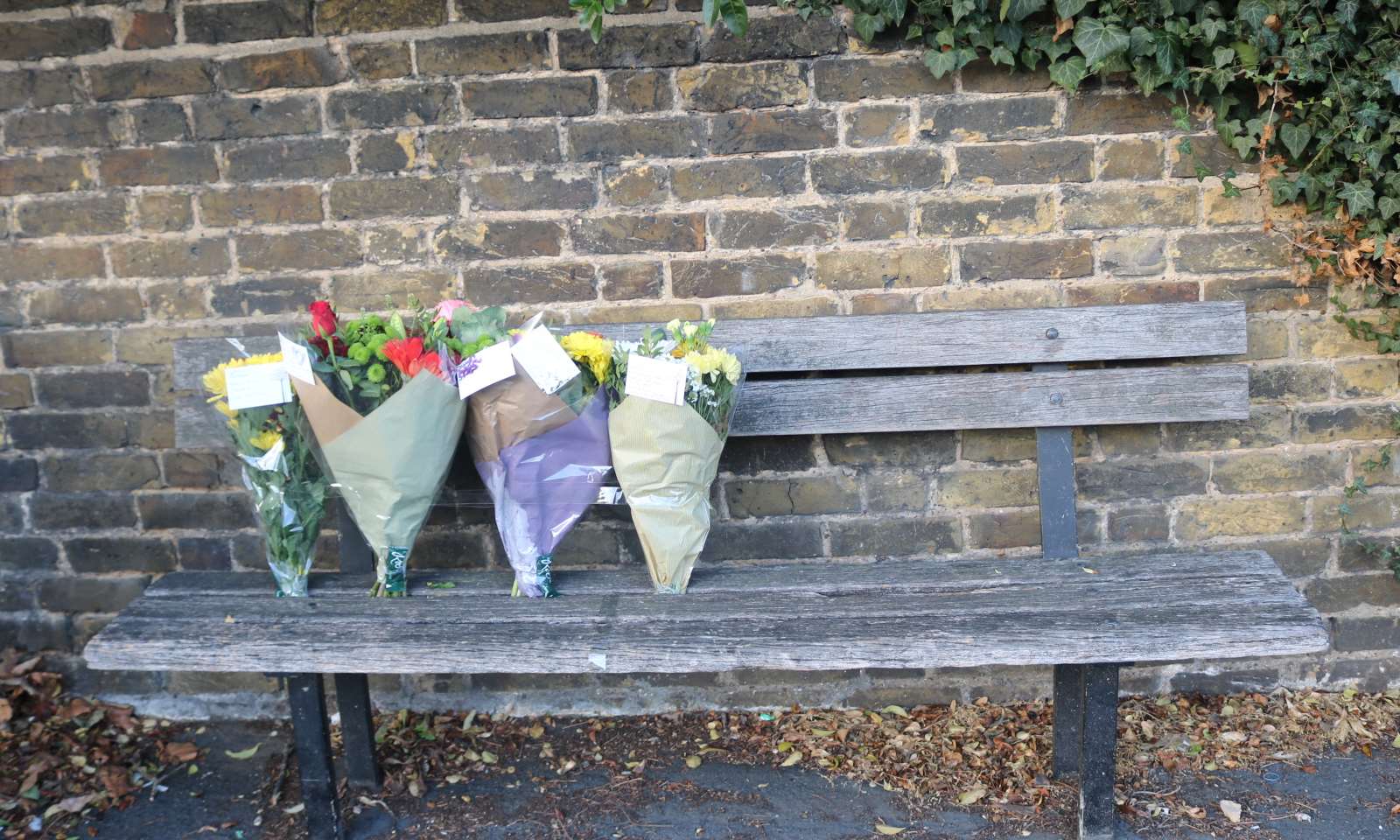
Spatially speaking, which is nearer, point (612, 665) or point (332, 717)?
point (612, 665)

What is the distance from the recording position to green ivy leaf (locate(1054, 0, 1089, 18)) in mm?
2508

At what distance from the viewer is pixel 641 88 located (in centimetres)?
269

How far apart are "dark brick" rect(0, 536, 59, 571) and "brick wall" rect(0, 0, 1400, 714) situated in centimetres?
23

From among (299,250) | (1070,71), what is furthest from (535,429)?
(1070,71)

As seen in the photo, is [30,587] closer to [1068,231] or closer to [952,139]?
[952,139]

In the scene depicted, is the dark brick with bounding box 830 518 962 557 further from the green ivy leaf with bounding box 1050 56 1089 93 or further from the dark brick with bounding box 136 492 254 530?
the dark brick with bounding box 136 492 254 530

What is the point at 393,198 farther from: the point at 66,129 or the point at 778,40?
the point at 778,40

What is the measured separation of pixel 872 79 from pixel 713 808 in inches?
69.8

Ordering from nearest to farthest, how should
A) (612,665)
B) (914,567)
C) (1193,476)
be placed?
1. (612,665)
2. (914,567)
3. (1193,476)

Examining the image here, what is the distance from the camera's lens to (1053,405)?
8.68ft

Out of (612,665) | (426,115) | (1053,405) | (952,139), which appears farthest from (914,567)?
(426,115)

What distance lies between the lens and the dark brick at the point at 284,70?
2.72m

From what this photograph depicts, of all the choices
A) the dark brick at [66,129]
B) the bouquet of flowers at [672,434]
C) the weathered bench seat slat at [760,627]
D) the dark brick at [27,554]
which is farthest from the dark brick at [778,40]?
the dark brick at [27,554]

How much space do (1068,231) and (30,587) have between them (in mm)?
2894
